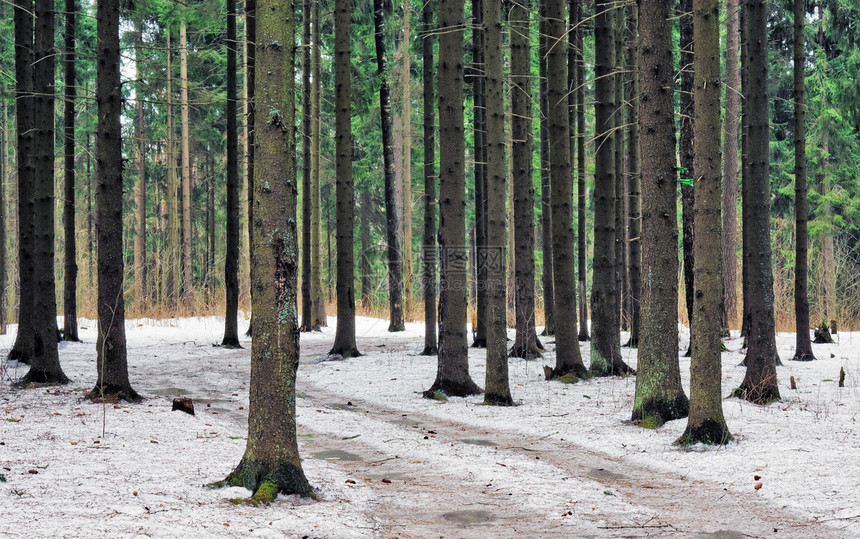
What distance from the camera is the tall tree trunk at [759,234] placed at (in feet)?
32.7

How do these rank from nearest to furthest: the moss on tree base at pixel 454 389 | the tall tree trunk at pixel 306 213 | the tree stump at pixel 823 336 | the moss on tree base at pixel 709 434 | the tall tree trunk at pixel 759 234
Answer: the moss on tree base at pixel 709 434
the tall tree trunk at pixel 759 234
the moss on tree base at pixel 454 389
the tree stump at pixel 823 336
the tall tree trunk at pixel 306 213

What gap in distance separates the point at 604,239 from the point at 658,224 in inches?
143

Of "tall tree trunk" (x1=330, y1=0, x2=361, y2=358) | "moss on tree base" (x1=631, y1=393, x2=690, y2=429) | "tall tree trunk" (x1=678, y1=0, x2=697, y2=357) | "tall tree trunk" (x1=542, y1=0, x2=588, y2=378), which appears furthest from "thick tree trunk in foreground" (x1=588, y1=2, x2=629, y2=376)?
"tall tree trunk" (x1=330, y1=0, x2=361, y2=358)

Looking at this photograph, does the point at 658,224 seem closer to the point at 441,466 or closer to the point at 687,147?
the point at 441,466

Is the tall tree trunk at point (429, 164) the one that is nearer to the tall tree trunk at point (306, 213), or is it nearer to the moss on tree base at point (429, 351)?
the moss on tree base at point (429, 351)

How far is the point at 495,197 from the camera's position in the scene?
1050 cm

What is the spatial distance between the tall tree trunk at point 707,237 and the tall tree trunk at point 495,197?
3.19 m

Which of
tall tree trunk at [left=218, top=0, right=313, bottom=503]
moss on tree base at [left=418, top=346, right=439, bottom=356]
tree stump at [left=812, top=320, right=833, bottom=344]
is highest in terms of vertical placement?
tall tree trunk at [left=218, top=0, right=313, bottom=503]

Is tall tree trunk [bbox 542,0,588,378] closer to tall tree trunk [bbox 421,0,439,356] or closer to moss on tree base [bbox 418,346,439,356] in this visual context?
tall tree trunk [bbox 421,0,439,356]

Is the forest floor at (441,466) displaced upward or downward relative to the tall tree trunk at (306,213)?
downward

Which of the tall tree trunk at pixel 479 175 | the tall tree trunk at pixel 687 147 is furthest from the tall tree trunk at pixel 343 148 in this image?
the tall tree trunk at pixel 687 147

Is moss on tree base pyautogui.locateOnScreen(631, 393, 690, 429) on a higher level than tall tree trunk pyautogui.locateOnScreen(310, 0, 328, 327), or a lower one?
lower

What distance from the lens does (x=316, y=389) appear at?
494 inches

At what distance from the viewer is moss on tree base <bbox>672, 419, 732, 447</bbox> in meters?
7.56
